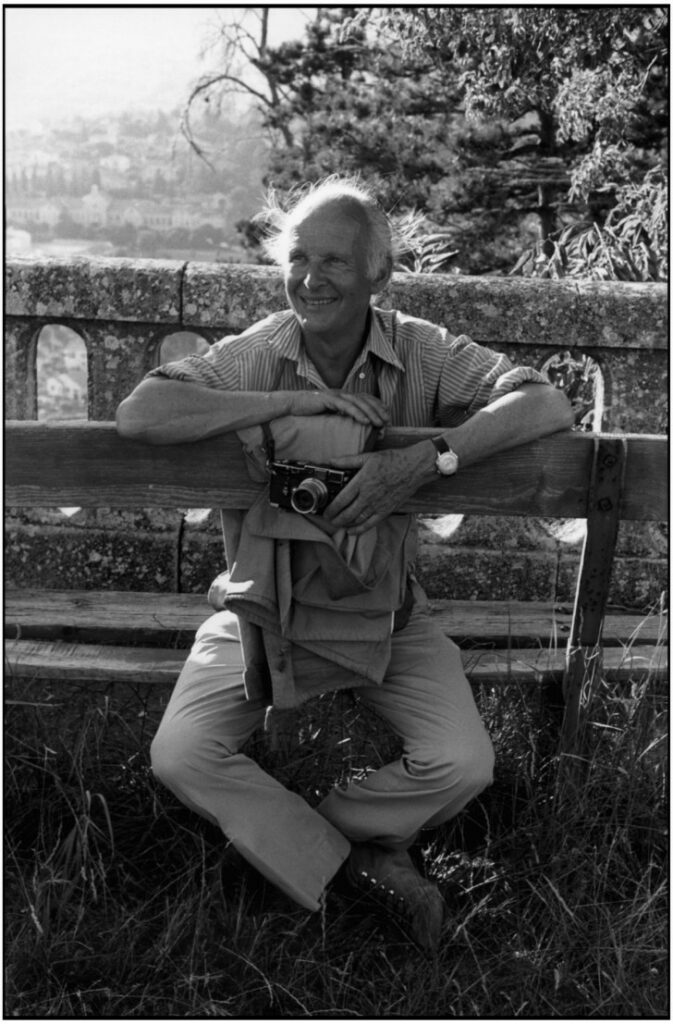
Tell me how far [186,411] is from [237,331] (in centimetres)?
124

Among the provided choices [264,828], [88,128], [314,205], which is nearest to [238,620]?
[264,828]

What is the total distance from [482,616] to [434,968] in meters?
1.41

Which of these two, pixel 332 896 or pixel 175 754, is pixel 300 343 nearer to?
pixel 175 754

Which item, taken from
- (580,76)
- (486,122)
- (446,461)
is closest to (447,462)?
(446,461)

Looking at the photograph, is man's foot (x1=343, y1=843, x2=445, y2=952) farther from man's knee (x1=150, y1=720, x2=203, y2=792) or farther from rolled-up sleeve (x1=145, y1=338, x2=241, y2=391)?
rolled-up sleeve (x1=145, y1=338, x2=241, y2=391)

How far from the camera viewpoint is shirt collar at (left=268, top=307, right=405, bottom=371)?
2.90 metres

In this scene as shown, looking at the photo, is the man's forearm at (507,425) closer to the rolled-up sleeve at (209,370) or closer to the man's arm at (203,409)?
the man's arm at (203,409)

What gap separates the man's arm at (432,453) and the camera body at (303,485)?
0.03 metres

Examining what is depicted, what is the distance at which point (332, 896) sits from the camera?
2779 mm

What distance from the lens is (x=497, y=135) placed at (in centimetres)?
1203

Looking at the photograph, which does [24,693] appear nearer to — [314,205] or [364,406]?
[364,406]

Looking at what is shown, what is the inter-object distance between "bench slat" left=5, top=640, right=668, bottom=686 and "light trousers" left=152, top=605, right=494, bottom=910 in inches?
15.8

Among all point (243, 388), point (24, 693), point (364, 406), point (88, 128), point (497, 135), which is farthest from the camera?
point (88, 128)

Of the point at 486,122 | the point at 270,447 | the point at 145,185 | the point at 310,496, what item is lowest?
the point at 310,496
